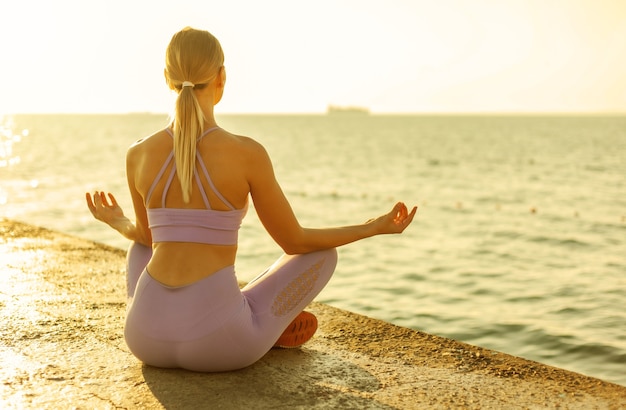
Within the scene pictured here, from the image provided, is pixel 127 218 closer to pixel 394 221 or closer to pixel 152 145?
pixel 152 145

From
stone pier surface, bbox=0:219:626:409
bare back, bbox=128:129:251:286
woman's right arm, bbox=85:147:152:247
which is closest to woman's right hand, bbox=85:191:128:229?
woman's right arm, bbox=85:147:152:247

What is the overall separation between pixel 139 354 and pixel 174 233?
68cm

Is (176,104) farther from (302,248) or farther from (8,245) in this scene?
(8,245)

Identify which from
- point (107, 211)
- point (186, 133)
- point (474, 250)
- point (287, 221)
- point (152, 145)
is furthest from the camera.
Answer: point (474, 250)

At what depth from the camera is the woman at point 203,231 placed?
10.1 ft

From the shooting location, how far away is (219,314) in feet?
10.5

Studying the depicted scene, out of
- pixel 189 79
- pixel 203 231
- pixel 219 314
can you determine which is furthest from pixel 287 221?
→ pixel 189 79

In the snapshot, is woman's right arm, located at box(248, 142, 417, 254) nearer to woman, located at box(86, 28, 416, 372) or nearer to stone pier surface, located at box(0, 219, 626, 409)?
woman, located at box(86, 28, 416, 372)

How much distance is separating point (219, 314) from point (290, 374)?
55 cm

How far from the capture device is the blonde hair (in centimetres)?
305

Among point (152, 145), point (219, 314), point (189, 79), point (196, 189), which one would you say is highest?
point (189, 79)

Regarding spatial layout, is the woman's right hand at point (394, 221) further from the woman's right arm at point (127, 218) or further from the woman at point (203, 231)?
the woman's right arm at point (127, 218)

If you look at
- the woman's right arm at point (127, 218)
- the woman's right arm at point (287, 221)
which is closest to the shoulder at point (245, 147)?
the woman's right arm at point (287, 221)

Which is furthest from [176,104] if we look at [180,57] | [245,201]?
[245,201]
